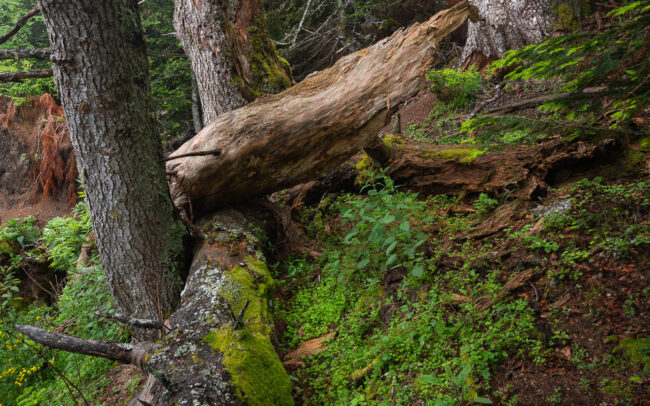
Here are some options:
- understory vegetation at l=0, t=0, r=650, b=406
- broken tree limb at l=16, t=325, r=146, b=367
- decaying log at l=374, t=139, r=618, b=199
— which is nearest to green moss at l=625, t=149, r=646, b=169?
understory vegetation at l=0, t=0, r=650, b=406

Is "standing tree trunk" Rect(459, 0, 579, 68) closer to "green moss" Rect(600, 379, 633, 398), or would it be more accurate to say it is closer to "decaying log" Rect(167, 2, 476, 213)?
A: "decaying log" Rect(167, 2, 476, 213)

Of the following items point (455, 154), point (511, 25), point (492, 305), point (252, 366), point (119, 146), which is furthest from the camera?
point (511, 25)

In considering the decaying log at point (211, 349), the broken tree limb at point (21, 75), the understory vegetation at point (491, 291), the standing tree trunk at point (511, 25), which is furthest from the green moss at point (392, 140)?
the standing tree trunk at point (511, 25)

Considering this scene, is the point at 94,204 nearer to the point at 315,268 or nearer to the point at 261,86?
the point at 315,268

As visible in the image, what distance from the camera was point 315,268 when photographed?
464 cm

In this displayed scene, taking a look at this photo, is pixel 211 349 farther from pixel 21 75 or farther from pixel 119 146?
pixel 21 75

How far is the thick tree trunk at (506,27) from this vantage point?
7.38 metres

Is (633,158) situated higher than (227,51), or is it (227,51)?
(227,51)

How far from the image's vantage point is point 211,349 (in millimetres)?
2646

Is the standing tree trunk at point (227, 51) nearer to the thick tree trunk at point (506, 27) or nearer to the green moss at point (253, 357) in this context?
the green moss at point (253, 357)

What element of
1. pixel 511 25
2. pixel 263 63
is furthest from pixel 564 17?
pixel 263 63

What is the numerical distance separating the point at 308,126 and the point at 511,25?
6.00m

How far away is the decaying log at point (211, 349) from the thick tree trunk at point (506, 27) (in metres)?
7.45

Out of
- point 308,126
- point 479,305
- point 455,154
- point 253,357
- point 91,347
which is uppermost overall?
point 308,126
